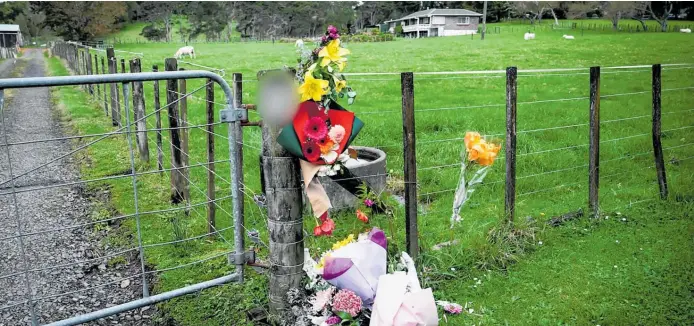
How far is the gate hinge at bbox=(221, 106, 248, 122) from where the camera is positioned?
3276mm

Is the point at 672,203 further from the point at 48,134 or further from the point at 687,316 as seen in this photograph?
the point at 48,134

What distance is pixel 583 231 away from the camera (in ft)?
16.0

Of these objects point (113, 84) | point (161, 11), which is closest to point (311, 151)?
point (113, 84)

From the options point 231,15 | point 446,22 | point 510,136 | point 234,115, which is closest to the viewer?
point 234,115

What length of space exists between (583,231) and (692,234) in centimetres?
92

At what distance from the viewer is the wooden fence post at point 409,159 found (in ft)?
12.7

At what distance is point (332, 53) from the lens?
3102 millimetres

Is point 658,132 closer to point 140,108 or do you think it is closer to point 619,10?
point 140,108

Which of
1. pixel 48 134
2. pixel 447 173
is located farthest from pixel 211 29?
pixel 447 173

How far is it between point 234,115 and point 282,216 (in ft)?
2.20

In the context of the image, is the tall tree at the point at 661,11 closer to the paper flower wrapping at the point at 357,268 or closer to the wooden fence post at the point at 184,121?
the wooden fence post at the point at 184,121

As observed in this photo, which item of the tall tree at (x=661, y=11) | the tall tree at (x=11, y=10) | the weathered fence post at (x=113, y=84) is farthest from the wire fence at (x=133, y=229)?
the tall tree at (x=11, y=10)

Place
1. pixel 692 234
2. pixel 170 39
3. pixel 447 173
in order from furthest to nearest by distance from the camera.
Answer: pixel 170 39, pixel 447 173, pixel 692 234

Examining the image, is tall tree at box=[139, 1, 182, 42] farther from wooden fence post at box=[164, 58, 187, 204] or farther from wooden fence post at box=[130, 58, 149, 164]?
wooden fence post at box=[164, 58, 187, 204]
